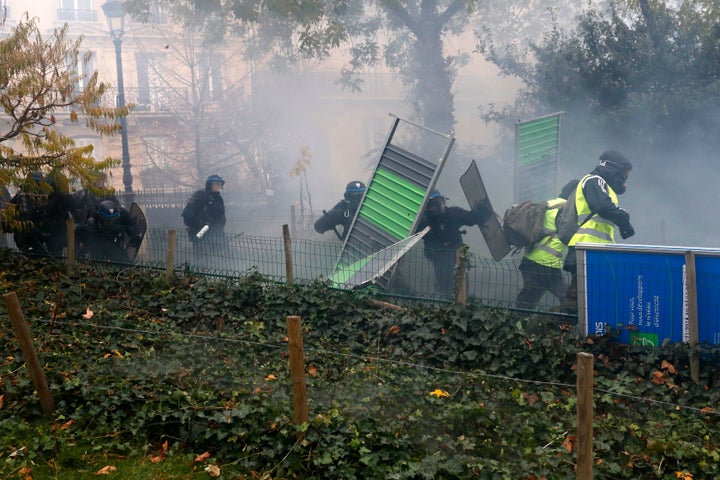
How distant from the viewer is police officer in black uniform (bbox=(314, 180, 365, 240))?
1100 cm

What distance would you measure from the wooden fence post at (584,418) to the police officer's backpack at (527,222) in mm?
4423

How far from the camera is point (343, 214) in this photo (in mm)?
11055

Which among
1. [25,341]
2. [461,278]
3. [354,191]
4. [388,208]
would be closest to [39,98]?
[354,191]

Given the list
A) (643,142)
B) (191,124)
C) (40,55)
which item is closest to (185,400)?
(40,55)

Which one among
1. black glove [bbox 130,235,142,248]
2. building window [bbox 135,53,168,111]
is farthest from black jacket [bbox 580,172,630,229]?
building window [bbox 135,53,168,111]

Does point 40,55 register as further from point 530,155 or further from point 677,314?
point 677,314

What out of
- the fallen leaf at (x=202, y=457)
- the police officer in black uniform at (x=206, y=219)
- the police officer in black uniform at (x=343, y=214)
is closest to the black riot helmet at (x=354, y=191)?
Answer: the police officer in black uniform at (x=343, y=214)

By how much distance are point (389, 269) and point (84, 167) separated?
13.7 feet

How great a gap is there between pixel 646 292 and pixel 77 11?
28107 mm

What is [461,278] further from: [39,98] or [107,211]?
[39,98]

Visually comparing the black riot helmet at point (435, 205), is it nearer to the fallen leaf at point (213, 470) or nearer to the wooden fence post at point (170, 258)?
the wooden fence post at point (170, 258)

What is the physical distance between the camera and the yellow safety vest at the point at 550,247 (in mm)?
8398

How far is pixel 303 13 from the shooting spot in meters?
16.4

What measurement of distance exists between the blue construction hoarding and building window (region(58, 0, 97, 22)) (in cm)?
2682
